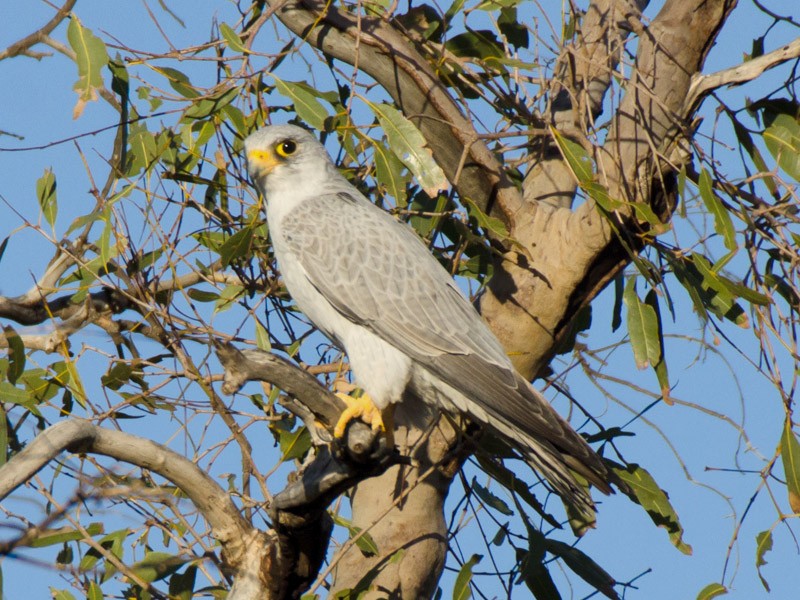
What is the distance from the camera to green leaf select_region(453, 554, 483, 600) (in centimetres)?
335

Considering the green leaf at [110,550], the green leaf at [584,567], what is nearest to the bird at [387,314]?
the green leaf at [584,567]

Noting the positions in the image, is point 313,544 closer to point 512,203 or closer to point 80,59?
point 512,203

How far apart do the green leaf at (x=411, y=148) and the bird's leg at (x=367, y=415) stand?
2.50ft

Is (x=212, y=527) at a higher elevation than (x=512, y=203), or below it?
below

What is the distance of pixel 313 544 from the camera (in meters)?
3.00

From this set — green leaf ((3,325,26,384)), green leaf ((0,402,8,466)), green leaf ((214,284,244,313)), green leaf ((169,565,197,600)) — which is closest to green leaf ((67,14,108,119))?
green leaf ((3,325,26,384))

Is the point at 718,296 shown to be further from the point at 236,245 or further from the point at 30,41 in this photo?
the point at 30,41

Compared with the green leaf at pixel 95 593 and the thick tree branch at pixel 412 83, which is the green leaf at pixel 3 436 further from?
the thick tree branch at pixel 412 83

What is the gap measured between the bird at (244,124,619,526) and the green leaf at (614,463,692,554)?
0.61 feet

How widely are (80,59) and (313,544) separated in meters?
1.70

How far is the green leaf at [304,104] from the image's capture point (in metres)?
3.36

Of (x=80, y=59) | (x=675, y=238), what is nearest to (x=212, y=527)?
(x=80, y=59)

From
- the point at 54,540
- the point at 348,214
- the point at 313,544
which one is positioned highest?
the point at 348,214

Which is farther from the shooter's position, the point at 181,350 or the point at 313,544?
the point at 181,350
